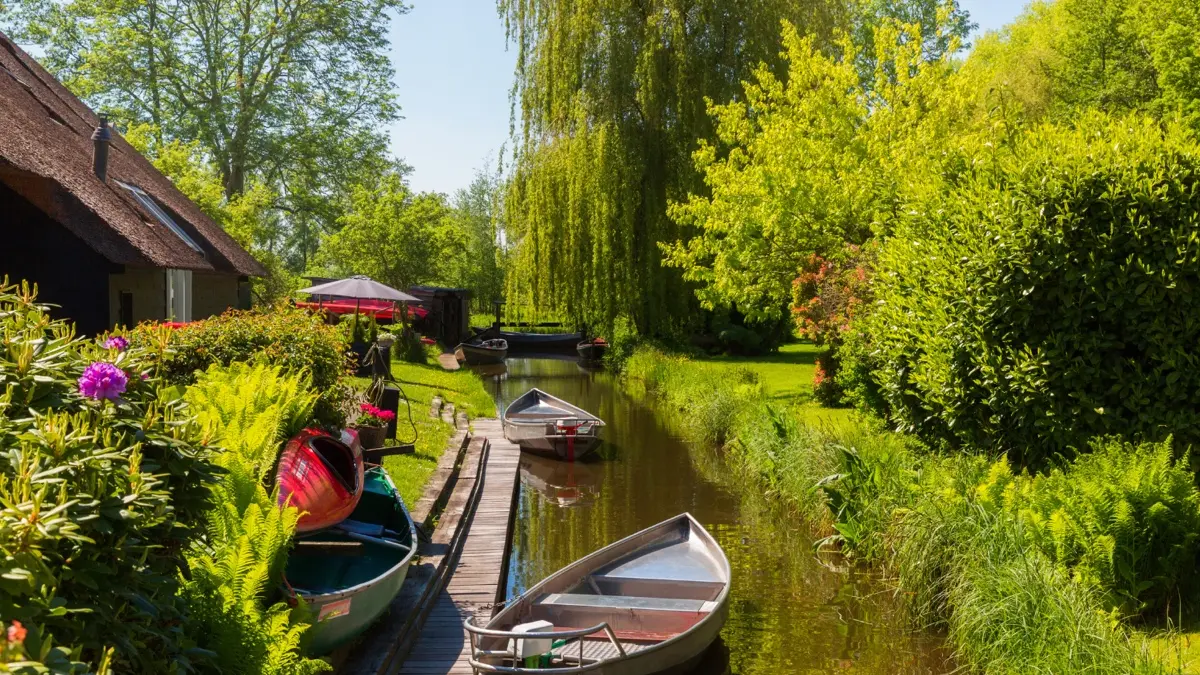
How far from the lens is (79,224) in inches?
624

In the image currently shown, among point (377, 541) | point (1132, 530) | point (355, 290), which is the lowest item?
point (377, 541)

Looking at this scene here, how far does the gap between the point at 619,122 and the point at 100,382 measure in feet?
83.8

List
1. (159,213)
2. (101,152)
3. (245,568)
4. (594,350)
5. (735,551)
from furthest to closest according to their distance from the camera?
1. (594,350)
2. (159,213)
3. (101,152)
4. (735,551)
5. (245,568)

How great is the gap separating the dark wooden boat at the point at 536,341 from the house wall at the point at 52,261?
29.4 metres

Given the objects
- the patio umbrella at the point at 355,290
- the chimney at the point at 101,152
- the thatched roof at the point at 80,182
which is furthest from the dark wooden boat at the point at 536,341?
the chimney at the point at 101,152

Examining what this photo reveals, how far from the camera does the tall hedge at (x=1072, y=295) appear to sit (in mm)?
8531

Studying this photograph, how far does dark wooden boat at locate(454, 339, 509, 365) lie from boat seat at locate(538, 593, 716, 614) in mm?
30320

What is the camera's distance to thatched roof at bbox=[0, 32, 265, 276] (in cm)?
1574

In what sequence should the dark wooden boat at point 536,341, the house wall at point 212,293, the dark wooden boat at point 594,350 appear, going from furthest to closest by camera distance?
1. the dark wooden boat at point 536,341
2. the dark wooden boat at point 594,350
3. the house wall at point 212,293

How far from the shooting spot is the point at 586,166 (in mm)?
28641

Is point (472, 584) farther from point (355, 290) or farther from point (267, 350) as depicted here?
point (355, 290)

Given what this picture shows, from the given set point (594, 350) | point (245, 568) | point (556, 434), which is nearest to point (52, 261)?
point (556, 434)

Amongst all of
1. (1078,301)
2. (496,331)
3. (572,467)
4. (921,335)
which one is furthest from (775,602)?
(496,331)

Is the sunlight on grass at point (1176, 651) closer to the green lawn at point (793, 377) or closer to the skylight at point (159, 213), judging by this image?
the green lawn at point (793, 377)
